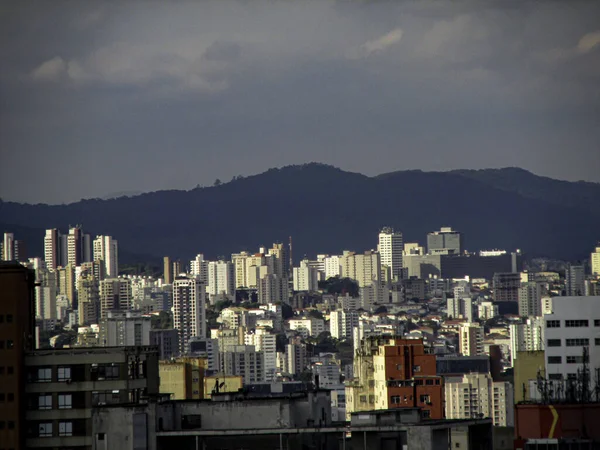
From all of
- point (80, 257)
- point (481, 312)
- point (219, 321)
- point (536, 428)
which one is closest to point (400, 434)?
point (536, 428)

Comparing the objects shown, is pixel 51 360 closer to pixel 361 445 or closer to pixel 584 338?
pixel 361 445

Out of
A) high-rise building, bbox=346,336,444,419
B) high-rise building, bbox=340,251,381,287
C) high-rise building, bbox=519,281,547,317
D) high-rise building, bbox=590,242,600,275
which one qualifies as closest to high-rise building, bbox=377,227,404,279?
high-rise building, bbox=340,251,381,287

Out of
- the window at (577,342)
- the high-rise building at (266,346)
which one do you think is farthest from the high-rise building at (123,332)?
the window at (577,342)

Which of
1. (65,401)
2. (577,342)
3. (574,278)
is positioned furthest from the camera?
(574,278)

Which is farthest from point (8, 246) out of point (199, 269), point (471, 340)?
point (471, 340)

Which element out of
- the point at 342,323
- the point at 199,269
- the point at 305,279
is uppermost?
the point at 199,269

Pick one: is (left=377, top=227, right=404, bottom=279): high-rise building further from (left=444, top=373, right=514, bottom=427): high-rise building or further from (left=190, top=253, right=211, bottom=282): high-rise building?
(left=444, top=373, right=514, bottom=427): high-rise building

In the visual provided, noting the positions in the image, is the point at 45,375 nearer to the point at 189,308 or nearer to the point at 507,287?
the point at 189,308
